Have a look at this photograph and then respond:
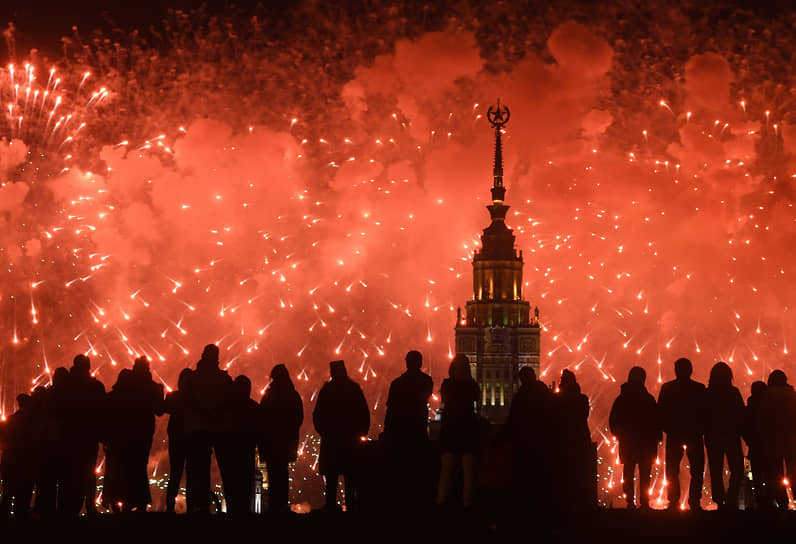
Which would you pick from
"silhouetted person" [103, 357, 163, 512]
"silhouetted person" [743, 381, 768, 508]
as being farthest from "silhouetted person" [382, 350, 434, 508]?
"silhouetted person" [743, 381, 768, 508]

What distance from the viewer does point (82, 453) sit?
57.8 ft

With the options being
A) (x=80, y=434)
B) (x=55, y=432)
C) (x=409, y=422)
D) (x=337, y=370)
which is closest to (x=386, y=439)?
(x=409, y=422)

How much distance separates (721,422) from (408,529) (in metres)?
6.59

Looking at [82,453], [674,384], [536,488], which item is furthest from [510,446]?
[82,453]

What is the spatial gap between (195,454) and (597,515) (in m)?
5.99

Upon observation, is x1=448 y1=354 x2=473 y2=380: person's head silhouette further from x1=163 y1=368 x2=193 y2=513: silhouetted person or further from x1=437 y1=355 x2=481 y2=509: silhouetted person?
x1=163 y1=368 x2=193 y2=513: silhouetted person

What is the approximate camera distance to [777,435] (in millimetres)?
18578

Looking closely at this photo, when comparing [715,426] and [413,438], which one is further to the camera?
[715,426]

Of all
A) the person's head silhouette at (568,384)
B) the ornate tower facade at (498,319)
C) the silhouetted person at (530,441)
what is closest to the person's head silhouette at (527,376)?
the silhouetted person at (530,441)

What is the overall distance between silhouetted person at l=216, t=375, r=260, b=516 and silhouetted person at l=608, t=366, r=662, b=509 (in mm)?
6194

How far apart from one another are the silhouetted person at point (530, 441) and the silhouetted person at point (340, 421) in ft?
12.3

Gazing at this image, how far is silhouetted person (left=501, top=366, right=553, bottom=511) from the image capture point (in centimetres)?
1455

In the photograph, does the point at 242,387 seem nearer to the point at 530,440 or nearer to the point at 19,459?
the point at 19,459

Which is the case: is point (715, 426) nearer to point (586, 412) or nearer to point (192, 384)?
point (586, 412)
